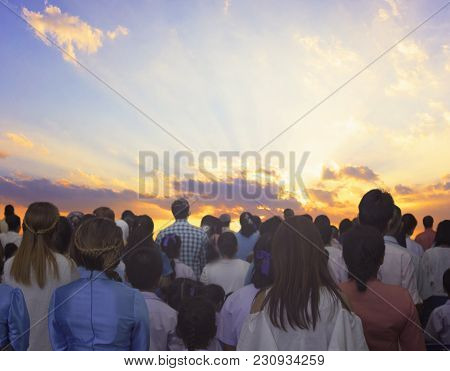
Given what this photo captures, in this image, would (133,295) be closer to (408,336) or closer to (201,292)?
(201,292)

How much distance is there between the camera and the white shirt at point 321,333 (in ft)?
9.21

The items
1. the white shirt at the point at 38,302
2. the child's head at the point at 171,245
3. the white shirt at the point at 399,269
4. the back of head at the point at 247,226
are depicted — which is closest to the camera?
the white shirt at the point at 38,302

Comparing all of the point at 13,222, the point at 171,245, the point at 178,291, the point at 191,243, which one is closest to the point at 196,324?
the point at 178,291

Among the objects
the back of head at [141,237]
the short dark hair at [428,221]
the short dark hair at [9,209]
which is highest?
the short dark hair at [9,209]

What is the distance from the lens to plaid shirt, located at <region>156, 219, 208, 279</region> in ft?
21.5

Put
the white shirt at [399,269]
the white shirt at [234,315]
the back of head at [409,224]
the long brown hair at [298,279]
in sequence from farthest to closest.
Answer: the back of head at [409,224] < the white shirt at [399,269] < the white shirt at [234,315] < the long brown hair at [298,279]

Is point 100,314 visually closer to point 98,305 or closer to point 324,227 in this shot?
point 98,305

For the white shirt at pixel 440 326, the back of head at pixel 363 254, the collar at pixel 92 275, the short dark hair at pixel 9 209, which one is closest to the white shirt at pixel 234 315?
the back of head at pixel 363 254

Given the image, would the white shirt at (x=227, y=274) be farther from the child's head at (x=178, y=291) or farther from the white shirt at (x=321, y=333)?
the white shirt at (x=321, y=333)

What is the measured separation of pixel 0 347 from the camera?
3.51 metres

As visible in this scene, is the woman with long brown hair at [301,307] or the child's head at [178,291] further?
the child's head at [178,291]

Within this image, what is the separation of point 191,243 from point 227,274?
1197 mm

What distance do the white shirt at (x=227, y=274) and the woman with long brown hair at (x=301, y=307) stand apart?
2.50 m
